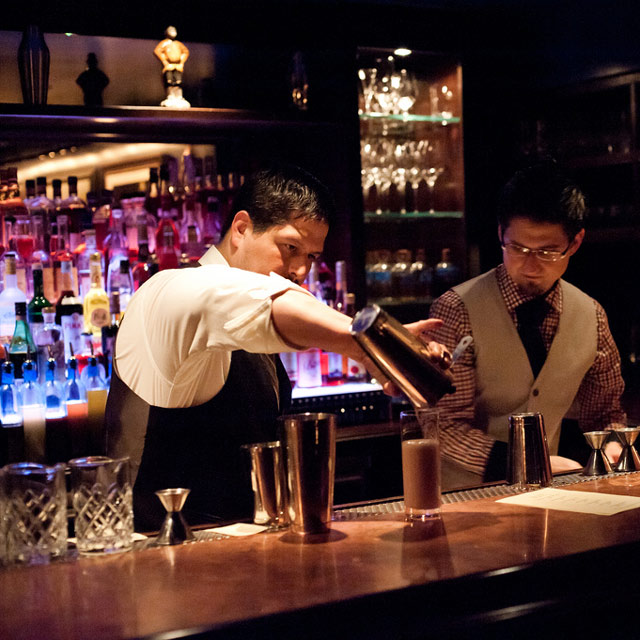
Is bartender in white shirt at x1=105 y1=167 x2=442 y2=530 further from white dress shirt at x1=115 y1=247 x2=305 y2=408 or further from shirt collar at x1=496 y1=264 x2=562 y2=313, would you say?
shirt collar at x1=496 y1=264 x2=562 y2=313

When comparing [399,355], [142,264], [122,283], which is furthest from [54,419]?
[399,355]

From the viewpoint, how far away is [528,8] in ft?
14.8

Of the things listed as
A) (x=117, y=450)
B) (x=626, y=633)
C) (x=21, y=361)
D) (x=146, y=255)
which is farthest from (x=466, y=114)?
(x=626, y=633)

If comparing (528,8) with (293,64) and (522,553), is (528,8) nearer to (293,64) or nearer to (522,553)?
(293,64)

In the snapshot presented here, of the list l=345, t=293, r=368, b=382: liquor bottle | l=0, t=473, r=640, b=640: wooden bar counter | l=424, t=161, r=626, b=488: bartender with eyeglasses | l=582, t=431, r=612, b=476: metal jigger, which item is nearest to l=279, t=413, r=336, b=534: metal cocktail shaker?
l=0, t=473, r=640, b=640: wooden bar counter

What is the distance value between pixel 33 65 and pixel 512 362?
1988mm

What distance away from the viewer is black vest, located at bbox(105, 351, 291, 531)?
1855 mm

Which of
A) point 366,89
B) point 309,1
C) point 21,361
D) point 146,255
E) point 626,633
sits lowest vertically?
point 626,633

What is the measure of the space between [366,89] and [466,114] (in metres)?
0.85

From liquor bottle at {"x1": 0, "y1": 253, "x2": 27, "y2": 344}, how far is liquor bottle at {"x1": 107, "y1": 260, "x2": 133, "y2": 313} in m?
0.33

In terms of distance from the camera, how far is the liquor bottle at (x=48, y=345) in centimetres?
327

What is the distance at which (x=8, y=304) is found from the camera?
129 inches

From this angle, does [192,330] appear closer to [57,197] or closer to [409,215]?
[57,197]

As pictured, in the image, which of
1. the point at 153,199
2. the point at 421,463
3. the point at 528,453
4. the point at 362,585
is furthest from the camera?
the point at 153,199
